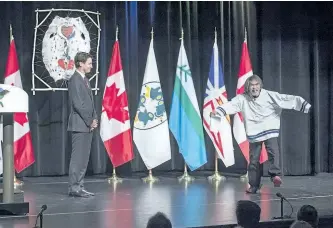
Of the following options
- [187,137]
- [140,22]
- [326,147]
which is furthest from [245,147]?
[140,22]

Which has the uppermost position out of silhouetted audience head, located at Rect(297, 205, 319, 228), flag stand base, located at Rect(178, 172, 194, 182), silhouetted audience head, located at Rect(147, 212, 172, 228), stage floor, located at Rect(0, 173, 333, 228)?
silhouetted audience head, located at Rect(147, 212, 172, 228)

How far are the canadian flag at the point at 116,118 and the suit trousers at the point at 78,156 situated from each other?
1.62 metres

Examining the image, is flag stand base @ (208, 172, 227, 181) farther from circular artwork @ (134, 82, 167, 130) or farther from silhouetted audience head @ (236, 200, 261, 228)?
silhouetted audience head @ (236, 200, 261, 228)

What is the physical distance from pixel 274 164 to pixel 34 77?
3294mm

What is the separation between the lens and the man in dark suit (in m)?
6.85

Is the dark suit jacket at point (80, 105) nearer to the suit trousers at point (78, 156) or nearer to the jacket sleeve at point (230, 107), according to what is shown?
the suit trousers at point (78, 156)

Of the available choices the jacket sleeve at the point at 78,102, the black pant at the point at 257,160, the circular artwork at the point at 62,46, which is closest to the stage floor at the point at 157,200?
the black pant at the point at 257,160

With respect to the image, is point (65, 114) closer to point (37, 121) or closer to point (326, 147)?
point (37, 121)

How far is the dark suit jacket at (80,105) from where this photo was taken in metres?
6.84

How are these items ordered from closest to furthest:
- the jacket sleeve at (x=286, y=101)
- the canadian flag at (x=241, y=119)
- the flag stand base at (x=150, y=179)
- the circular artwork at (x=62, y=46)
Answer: the jacket sleeve at (x=286, y=101), the circular artwork at (x=62, y=46), the flag stand base at (x=150, y=179), the canadian flag at (x=241, y=119)

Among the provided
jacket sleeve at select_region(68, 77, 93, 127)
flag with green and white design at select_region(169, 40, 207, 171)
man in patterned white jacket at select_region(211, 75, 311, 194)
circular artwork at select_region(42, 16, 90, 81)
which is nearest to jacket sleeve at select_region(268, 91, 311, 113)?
man in patterned white jacket at select_region(211, 75, 311, 194)

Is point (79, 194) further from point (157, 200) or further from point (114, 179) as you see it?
point (114, 179)

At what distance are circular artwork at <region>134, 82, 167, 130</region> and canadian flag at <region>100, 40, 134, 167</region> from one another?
0.16 meters

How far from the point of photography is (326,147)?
31.5ft
